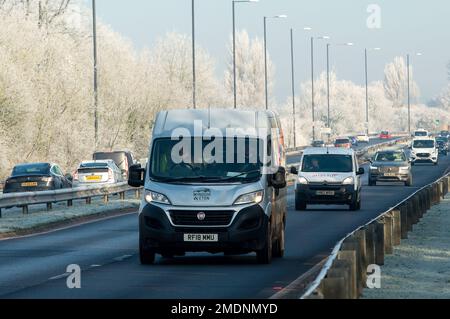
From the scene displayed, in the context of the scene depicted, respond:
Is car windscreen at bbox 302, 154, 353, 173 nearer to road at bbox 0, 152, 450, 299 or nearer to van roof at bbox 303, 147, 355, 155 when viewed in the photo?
van roof at bbox 303, 147, 355, 155

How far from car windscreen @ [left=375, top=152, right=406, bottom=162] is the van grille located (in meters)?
42.9

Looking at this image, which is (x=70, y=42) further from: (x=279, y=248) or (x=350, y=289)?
(x=350, y=289)

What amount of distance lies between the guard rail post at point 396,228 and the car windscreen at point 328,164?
51.5 ft

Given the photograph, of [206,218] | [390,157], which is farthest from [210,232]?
[390,157]

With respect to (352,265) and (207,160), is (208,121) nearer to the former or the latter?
(207,160)

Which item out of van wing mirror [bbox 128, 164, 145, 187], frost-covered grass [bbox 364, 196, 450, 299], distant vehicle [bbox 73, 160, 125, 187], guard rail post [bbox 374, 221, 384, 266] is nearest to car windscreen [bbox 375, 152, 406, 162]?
distant vehicle [bbox 73, 160, 125, 187]

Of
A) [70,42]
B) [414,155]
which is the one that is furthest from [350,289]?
[414,155]

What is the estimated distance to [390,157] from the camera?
6469 centimetres

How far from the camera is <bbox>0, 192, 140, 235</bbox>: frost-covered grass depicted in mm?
33156

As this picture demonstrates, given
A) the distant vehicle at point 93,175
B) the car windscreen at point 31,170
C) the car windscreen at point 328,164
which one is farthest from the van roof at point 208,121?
the distant vehicle at point 93,175

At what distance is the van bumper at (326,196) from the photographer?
41.5 metres

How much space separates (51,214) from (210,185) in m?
16.6

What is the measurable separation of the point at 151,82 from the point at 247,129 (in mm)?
71143

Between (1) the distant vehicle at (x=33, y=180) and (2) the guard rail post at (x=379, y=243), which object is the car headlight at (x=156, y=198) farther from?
(1) the distant vehicle at (x=33, y=180)
